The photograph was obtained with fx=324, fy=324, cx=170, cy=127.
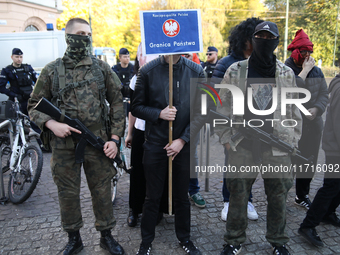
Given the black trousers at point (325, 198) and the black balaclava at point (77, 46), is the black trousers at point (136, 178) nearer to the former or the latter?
the black balaclava at point (77, 46)

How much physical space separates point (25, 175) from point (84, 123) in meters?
1.89

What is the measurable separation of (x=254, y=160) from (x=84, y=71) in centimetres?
170

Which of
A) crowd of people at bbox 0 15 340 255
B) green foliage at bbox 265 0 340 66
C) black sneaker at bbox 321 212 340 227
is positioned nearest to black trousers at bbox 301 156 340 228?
crowd of people at bbox 0 15 340 255

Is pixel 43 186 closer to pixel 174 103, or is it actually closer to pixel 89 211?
pixel 89 211

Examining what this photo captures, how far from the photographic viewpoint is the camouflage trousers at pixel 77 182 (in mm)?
2893

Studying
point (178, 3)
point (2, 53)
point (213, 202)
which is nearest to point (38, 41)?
point (2, 53)

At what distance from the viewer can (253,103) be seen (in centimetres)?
287

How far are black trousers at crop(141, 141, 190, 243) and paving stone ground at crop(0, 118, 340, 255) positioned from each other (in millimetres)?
353

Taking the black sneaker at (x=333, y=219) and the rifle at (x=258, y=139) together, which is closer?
the rifle at (x=258, y=139)

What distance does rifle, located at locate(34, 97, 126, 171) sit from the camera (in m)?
2.74

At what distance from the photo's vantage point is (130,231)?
350 cm

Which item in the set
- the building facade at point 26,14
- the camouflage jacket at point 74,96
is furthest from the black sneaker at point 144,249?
the building facade at point 26,14

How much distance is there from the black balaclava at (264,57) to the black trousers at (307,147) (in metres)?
1.41

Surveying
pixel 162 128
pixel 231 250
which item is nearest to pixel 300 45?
pixel 162 128
